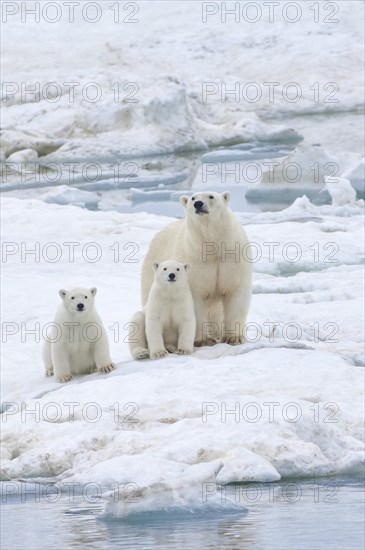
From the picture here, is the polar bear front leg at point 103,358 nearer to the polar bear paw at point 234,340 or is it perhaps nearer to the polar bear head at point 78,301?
the polar bear head at point 78,301

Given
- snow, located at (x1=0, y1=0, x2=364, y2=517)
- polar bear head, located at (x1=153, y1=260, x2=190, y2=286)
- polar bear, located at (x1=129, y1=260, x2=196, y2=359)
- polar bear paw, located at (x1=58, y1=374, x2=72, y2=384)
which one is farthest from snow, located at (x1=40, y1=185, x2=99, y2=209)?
polar bear head, located at (x1=153, y1=260, x2=190, y2=286)

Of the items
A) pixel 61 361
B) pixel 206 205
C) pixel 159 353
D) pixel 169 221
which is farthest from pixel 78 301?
pixel 169 221

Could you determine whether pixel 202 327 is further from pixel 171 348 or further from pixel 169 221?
pixel 169 221

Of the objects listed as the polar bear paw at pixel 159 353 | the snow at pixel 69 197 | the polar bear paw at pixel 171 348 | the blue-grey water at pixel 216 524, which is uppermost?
the snow at pixel 69 197

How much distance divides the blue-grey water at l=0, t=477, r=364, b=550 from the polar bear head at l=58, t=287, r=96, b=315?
6.58 ft

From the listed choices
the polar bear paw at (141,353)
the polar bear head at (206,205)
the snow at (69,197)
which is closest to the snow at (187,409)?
the polar bear paw at (141,353)

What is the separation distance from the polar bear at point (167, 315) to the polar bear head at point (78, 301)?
44 cm

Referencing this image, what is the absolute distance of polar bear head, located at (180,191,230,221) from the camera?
983cm

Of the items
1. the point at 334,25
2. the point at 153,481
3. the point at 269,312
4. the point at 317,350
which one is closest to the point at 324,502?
the point at 153,481

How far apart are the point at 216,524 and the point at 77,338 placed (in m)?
2.94

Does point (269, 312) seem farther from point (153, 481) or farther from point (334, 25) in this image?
point (334, 25)

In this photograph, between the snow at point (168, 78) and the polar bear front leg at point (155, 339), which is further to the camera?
the snow at point (168, 78)

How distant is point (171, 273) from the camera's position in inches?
380

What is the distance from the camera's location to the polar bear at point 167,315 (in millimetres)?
9695
